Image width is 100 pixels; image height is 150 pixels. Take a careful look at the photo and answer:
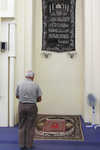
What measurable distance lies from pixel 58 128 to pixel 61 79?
2.07 metres

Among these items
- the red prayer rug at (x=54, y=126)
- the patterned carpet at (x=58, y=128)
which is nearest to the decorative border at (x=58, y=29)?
the patterned carpet at (x=58, y=128)

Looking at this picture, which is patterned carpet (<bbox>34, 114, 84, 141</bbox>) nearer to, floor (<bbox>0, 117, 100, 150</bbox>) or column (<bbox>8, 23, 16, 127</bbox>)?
floor (<bbox>0, 117, 100, 150</bbox>)

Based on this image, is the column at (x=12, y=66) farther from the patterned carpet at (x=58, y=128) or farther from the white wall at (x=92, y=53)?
the white wall at (x=92, y=53)

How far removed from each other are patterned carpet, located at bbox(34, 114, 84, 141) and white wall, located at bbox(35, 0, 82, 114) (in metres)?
0.42

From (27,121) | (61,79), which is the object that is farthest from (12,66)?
(61,79)

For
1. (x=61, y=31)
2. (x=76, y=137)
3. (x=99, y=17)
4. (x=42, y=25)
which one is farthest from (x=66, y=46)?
(x=76, y=137)

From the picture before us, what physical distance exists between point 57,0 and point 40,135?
16.0 ft

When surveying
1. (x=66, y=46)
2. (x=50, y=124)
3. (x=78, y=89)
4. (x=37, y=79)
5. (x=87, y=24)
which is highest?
(x=87, y=24)

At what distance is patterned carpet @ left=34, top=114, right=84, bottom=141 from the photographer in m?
4.02

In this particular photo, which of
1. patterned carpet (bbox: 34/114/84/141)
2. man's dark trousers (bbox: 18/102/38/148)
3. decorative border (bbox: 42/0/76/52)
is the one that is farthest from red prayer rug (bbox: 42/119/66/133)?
decorative border (bbox: 42/0/76/52)

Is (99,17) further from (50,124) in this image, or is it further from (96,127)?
(50,124)

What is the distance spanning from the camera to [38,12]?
6.29m

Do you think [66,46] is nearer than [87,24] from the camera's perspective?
No

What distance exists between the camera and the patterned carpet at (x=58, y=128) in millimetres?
4020
